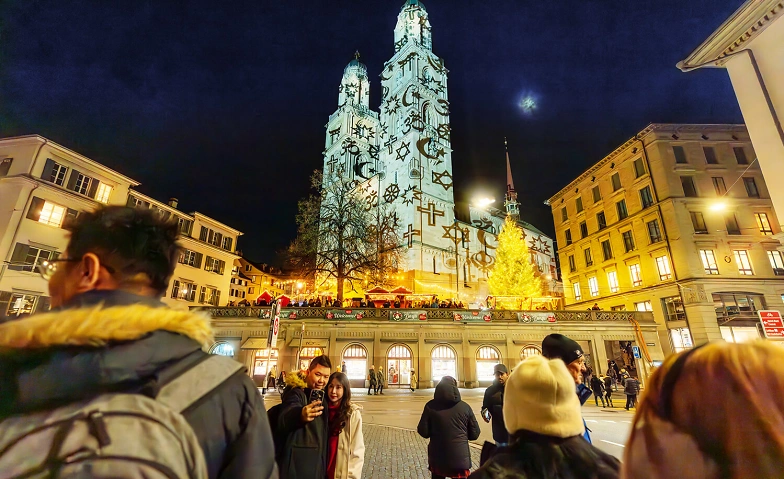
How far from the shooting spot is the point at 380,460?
781cm

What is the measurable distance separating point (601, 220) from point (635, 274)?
6.73 meters

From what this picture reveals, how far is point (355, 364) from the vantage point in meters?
23.8

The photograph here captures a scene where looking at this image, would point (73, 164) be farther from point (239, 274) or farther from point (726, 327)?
point (726, 327)

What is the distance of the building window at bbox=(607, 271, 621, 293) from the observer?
31163 mm

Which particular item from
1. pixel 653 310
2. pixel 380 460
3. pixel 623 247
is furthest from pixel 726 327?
pixel 380 460

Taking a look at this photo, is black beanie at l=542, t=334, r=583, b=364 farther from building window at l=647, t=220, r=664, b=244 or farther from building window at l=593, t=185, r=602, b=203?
building window at l=593, t=185, r=602, b=203

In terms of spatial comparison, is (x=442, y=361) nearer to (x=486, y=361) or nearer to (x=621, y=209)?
(x=486, y=361)

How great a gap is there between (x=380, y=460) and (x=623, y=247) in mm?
32259

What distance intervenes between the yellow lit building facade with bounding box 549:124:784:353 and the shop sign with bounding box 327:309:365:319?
2306 cm

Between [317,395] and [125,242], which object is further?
[317,395]

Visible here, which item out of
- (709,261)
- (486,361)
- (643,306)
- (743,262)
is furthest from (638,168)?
(486,361)

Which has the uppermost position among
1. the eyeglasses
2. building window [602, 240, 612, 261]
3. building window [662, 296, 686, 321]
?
building window [602, 240, 612, 261]

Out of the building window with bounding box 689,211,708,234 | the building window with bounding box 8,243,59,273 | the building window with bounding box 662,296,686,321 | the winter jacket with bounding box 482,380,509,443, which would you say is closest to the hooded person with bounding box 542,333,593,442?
the winter jacket with bounding box 482,380,509,443

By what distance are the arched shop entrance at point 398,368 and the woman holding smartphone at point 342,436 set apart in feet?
68.0
